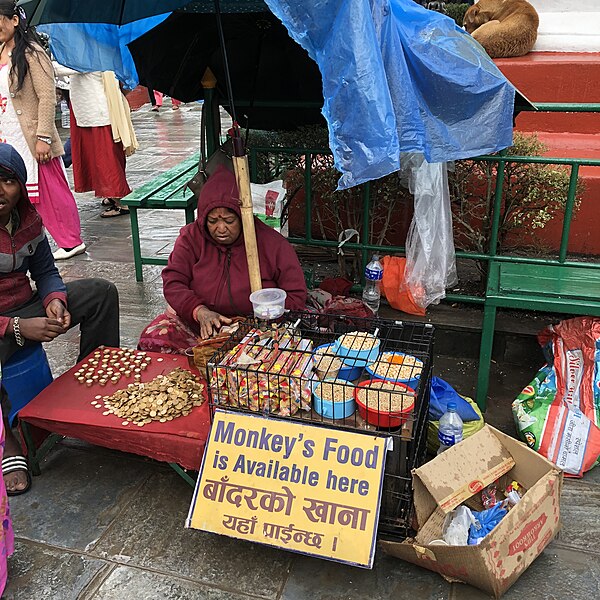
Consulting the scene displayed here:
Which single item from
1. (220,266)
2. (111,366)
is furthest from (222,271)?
(111,366)

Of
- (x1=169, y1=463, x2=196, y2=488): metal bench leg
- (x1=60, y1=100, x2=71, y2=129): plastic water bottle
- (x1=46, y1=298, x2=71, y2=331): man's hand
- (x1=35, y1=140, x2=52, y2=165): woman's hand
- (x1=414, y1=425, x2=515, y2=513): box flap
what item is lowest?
(x1=169, y1=463, x2=196, y2=488): metal bench leg

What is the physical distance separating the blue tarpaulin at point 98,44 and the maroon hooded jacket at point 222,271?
1.09 meters

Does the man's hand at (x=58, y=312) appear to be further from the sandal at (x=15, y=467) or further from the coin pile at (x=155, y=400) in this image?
the sandal at (x=15, y=467)

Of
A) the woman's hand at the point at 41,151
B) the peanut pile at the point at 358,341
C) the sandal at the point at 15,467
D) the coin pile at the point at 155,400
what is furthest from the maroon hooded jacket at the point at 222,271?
the woman's hand at the point at 41,151

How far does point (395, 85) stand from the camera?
2.65 m

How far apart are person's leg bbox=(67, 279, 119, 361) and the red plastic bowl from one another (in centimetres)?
171

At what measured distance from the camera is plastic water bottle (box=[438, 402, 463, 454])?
9.10ft

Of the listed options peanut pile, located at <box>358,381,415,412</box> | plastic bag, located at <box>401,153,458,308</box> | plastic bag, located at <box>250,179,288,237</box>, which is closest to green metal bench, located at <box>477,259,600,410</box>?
plastic bag, located at <box>401,153,458,308</box>

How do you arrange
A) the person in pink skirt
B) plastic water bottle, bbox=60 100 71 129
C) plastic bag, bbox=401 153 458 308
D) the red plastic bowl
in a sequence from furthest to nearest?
plastic water bottle, bbox=60 100 71 129 < the person in pink skirt < plastic bag, bbox=401 153 458 308 < the red plastic bowl

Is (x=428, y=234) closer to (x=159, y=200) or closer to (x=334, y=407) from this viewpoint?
(x=334, y=407)

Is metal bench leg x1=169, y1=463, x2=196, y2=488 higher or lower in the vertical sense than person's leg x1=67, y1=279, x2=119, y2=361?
lower

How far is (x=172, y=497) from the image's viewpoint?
293cm

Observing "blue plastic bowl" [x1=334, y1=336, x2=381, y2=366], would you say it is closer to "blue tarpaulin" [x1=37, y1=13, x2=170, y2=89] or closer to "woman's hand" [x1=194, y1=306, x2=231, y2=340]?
"woman's hand" [x1=194, y1=306, x2=231, y2=340]

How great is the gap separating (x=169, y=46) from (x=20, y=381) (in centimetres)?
233
